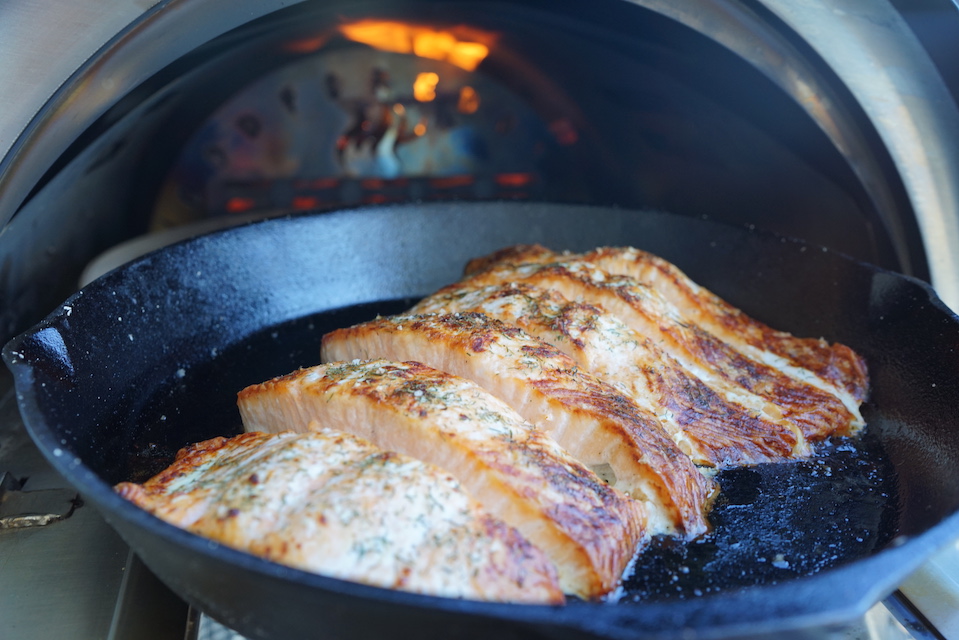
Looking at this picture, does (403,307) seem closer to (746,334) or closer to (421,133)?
(421,133)

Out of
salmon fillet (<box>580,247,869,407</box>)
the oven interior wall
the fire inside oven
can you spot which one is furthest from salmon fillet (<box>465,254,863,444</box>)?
the fire inside oven

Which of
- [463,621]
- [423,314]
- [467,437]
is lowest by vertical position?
[463,621]

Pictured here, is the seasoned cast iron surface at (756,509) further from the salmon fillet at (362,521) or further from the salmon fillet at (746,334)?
the salmon fillet at (362,521)

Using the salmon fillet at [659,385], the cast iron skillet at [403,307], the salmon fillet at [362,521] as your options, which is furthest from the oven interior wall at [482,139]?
the salmon fillet at [362,521]

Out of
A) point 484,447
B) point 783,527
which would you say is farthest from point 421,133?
point 783,527

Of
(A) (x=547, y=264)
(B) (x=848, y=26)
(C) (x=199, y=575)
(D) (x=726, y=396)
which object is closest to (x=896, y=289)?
(D) (x=726, y=396)

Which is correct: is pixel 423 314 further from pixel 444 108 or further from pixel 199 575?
pixel 444 108
